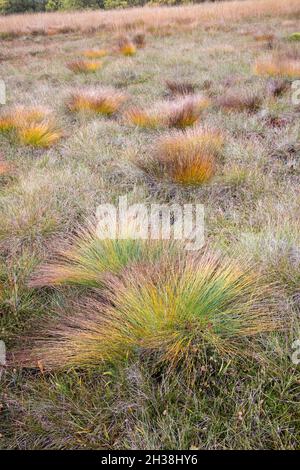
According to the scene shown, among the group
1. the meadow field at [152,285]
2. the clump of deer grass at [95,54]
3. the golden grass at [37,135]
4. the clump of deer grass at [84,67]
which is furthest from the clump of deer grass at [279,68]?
the clump of deer grass at [95,54]

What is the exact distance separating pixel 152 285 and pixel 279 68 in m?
5.77

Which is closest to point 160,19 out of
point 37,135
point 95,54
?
point 95,54

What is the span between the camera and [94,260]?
79.9 inches

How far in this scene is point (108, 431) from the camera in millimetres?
1341

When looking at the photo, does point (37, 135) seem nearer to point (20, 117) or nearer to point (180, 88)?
point (20, 117)

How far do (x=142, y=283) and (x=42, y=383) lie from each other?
2.02 feet

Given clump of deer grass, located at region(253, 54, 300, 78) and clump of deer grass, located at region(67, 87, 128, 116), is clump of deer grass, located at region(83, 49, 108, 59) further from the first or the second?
clump of deer grass, located at region(67, 87, 128, 116)

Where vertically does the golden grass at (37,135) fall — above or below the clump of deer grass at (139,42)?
below

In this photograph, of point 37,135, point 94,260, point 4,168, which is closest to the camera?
point 94,260

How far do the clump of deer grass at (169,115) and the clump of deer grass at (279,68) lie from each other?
2221 millimetres

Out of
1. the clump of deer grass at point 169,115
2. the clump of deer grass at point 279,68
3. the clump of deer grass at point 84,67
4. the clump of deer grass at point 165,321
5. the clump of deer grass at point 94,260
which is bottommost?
the clump of deer grass at point 165,321

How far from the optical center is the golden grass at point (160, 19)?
13.9 m

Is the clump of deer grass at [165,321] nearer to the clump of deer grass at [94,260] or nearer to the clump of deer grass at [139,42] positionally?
the clump of deer grass at [94,260]
